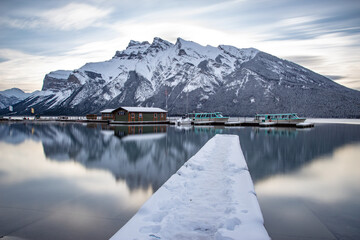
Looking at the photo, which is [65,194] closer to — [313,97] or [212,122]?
[212,122]

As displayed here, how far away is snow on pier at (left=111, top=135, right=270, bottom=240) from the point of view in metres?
4.71

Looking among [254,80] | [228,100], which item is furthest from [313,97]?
[228,100]

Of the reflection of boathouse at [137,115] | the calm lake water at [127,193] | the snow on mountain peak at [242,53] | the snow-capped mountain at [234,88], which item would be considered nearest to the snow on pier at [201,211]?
the calm lake water at [127,193]

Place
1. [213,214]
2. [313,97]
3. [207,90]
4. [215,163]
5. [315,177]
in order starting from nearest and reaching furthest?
[213,214]
[315,177]
[215,163]
[313,97]
[207,90]

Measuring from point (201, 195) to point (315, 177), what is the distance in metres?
5.80

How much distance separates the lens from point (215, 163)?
11758mm

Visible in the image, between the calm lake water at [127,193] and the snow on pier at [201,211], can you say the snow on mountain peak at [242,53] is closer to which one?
the calm lake water at [127,193]

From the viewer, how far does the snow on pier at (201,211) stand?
471 centimetres

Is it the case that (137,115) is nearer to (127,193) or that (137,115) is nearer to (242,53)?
(127,193)

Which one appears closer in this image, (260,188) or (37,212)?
(37,212)

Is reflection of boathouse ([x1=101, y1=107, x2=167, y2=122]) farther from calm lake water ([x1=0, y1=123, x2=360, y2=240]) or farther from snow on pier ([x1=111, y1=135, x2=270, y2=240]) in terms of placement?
snow on pier ([x1=111, y1=135, x2=270, y2=240])

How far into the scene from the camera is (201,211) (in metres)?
5.96

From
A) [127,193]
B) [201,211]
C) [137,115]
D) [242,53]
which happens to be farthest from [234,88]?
[201,211]

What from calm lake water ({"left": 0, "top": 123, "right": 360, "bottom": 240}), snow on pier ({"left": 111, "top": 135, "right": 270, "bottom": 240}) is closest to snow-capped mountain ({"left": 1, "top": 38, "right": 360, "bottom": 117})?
calm lake water ({"left": 0, "top": 123, "right": 360, "bottom": 240})
